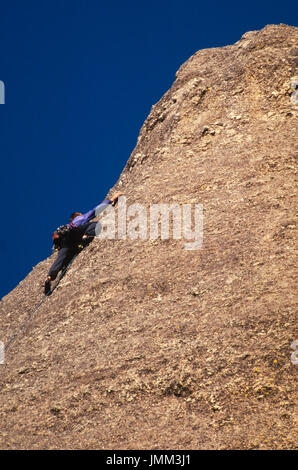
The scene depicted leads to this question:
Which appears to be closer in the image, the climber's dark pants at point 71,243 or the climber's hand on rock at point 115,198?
the climber's dark pants at point 71,243

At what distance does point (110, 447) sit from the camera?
32.0ft

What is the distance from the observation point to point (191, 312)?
1180cm

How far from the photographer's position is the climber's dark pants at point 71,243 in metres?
16.5

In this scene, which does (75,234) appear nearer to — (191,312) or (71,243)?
(71,243)

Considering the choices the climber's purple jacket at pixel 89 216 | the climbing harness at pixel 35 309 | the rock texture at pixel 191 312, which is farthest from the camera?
the climber's purple jacket at pixel 89 216

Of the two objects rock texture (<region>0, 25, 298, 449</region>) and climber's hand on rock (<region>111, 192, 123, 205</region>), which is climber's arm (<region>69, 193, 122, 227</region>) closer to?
climber's hand on rock (<region>111, 192, 123, 205</region>)

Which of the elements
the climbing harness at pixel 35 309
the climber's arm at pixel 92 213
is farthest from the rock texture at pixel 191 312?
the climber's arm at pixel 92 213

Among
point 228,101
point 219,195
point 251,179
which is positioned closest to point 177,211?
point 219,195

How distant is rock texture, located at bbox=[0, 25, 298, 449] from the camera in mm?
10023

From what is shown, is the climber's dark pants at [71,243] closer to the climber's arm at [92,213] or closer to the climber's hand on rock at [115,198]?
the climber's arm at [92,213]

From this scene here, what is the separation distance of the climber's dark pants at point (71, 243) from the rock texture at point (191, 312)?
0.67 meters

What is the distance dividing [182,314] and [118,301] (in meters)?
2.16

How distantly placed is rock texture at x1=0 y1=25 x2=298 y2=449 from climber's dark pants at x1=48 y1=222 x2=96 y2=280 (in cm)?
67

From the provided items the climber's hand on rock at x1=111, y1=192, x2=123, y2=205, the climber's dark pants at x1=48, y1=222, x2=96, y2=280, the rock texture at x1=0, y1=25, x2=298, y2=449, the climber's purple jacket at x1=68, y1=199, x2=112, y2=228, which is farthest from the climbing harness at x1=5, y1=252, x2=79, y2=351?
the climber's hand on rock at x1=111, y1=192, x2=123, y2=205
